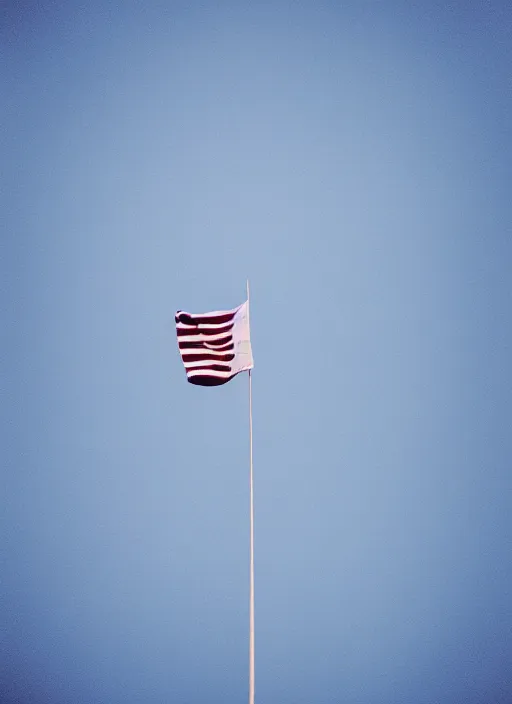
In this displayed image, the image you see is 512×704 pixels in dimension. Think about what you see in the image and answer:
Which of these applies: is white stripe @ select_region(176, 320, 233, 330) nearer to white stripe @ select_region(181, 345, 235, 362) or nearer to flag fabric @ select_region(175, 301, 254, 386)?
flag fabric @ select_region(175, 301, 254, 386)

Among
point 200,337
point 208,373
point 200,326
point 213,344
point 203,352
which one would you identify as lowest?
point 208,373

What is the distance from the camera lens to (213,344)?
9.96m

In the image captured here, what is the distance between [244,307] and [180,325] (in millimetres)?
1306

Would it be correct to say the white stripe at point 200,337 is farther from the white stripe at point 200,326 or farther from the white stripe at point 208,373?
the white stripe at point 208,373

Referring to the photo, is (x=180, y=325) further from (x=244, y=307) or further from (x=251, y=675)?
(x=251, y=675)

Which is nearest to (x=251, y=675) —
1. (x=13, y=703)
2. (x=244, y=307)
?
(x=244, y=307)

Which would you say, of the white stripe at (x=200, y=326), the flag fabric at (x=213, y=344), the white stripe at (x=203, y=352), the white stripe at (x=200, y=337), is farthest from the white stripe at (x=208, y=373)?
the white stripe at (x=200, y=326)

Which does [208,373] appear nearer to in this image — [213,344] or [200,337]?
[213,344]

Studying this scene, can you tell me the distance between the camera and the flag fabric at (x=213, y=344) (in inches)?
379

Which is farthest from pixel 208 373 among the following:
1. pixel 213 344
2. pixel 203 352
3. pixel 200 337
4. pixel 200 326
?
pixel 200 326

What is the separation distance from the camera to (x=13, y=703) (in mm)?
28688

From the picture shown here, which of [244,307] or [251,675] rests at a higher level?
[244,307]

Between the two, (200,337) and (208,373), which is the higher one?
(200,337)

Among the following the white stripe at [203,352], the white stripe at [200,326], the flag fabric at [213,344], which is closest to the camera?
the flag fabric at [213,344]
